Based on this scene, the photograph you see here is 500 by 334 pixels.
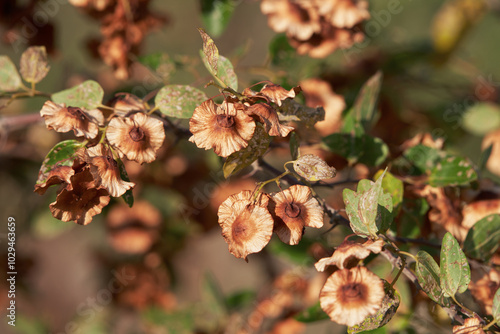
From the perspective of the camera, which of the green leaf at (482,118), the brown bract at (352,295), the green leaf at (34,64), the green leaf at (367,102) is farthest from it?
the green leaf at (482,118)

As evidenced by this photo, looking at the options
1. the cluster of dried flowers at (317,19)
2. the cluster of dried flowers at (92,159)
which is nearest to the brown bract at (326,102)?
the cluster of dried flowers at (317,19)

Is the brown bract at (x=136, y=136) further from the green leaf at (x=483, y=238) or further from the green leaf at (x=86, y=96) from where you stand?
the green leaf at (x=483, y=238)

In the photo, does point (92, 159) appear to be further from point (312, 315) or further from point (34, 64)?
point (312, 315)

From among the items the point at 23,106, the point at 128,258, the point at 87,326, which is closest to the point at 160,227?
the point at 128,258

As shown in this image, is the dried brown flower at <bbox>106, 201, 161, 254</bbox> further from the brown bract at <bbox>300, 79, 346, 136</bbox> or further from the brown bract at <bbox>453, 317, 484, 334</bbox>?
the brown bract at <bbox>453, 317, 484, 334</bbox>

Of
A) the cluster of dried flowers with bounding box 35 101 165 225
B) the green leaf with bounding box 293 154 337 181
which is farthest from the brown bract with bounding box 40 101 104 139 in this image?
the green leaf with bounding box 293 154 337 181

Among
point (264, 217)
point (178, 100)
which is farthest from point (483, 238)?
point (178, 100)
